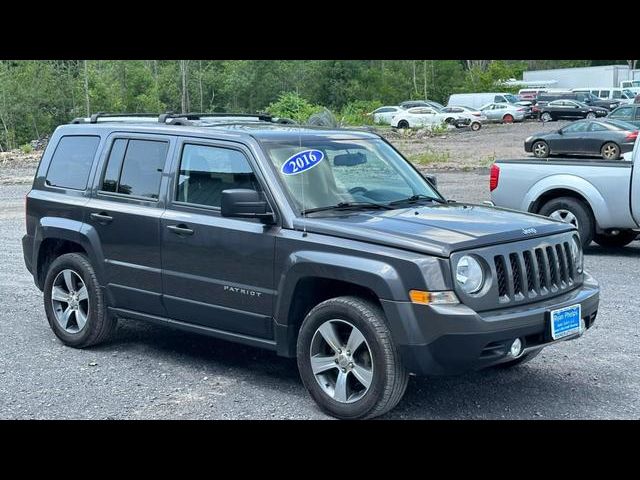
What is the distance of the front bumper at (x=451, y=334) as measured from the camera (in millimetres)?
5148

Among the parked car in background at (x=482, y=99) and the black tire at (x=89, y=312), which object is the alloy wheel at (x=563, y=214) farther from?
the parked car in background at (x=482, y=99)

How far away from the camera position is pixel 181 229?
650 centimetres

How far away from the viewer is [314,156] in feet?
20.8

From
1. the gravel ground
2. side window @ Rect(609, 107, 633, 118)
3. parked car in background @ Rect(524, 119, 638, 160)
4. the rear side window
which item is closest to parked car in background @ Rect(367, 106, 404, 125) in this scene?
side window @ Rect(609, 107, 633, 118)

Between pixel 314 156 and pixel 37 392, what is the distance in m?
2.53

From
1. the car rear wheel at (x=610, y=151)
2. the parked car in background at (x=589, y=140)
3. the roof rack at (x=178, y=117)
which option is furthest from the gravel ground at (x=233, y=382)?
the parked car in background at (x=589, y=140)

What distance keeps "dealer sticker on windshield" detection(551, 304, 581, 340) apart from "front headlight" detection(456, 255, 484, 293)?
551 millimetres

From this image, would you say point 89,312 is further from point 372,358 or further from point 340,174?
point 372,358

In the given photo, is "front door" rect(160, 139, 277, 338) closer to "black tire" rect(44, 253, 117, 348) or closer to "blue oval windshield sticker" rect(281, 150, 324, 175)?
"blue oval windshield sticker" rect(281, 150, 324, 175)

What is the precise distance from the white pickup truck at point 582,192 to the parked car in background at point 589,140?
17831 millimetres
